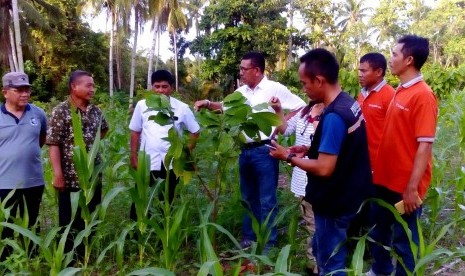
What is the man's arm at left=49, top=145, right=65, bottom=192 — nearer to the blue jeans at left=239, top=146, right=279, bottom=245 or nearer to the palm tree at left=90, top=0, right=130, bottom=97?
the blue jeans at left=239, top=146, right=279, bottom=245

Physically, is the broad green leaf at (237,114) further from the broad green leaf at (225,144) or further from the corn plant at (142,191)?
the corn plant at (142,191)

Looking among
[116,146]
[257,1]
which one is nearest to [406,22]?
[257,1]

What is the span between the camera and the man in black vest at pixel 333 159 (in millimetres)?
2082

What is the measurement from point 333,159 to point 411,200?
2.12 ft

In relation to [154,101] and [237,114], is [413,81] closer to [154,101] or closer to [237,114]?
[237,114]

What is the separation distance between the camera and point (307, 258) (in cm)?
324

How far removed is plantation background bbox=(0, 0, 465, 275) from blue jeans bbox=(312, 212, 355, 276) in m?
0.10

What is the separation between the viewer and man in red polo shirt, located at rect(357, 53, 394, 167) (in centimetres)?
317

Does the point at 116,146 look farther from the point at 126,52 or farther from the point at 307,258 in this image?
the point at 126,52

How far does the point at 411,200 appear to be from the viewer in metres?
2.42

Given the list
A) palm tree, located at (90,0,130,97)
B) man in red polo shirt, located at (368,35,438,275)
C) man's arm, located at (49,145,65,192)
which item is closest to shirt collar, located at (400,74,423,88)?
man in red polo shirt, located at (368,35,438,275)

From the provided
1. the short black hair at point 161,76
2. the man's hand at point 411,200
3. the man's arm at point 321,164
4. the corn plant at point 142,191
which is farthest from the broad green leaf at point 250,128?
the short black hair at point 161,76

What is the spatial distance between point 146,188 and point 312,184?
1144 millimetres

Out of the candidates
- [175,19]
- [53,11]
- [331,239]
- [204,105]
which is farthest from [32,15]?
[331,239]
